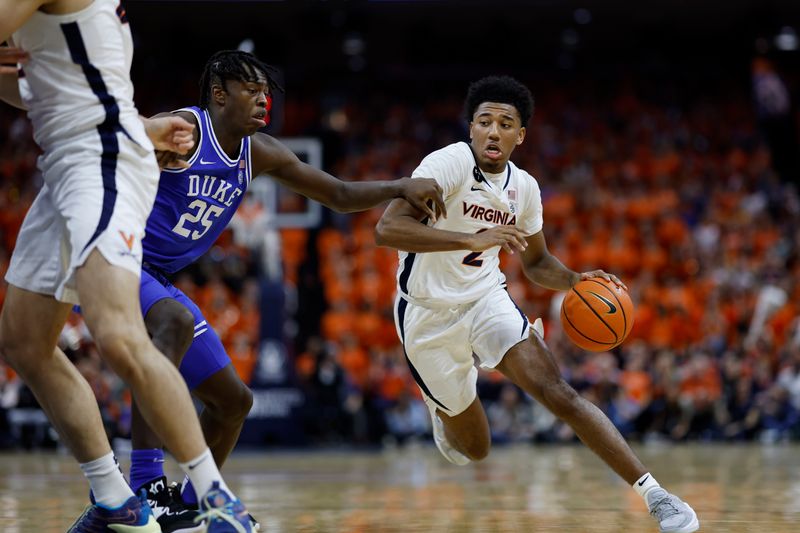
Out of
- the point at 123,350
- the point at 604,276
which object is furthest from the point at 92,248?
the point at 604,276

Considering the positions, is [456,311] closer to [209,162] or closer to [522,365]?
[522,365]

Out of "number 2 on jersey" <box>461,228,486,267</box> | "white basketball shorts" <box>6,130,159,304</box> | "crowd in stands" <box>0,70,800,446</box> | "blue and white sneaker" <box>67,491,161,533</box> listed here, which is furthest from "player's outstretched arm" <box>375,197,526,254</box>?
"crowd in stands" <box>0,70,800,446</box>

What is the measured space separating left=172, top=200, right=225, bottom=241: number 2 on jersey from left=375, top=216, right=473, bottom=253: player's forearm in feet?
2.93

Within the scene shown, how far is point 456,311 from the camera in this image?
626 cm

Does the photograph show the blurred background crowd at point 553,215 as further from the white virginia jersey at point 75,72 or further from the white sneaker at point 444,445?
the white virginia jersey at point 75,72

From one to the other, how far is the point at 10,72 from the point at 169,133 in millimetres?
640

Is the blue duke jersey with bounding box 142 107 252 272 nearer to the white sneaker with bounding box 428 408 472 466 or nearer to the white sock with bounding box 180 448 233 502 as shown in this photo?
the white sock with bounding box 180 448 233 502

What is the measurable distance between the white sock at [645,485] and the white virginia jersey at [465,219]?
1.45 metres

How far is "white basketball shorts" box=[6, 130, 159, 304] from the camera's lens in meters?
3.82

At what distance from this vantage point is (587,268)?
17500mm

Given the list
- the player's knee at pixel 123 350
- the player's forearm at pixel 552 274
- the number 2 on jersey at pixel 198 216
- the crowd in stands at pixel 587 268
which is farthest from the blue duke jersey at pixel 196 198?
the crowd in stands at pixel 587 268

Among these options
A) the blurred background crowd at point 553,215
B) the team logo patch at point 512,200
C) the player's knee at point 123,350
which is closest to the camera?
the player's knee at point 123,350

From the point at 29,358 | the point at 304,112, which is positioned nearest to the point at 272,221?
the point at 304,112

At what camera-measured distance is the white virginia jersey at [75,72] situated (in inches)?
154
